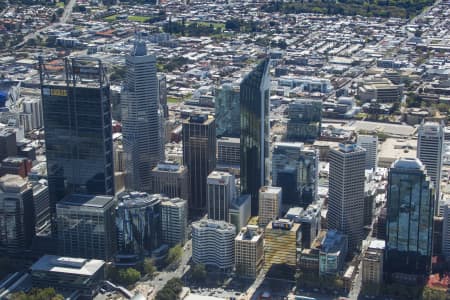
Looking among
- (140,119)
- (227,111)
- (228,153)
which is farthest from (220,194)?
(227,111)

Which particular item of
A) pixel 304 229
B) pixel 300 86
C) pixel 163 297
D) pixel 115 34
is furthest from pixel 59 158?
pixel 115 34

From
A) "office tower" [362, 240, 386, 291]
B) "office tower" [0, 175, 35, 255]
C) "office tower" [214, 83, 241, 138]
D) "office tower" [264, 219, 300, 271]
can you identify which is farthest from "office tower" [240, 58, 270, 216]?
"office tower" [0, 175, 35, 255]

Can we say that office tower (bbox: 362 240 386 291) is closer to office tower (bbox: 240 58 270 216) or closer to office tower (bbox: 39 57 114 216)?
office tower (bbox: 240 58 270 216)

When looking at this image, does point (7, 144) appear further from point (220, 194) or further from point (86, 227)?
point (220, 194)

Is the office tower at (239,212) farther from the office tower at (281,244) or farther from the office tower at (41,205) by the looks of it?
the office tower at (41,205)

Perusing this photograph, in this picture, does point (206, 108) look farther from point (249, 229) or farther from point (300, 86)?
point (249, 229)
